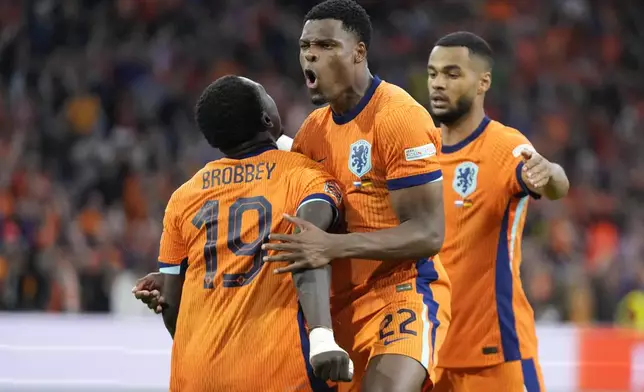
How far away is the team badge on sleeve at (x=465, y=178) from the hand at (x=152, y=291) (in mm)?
1742

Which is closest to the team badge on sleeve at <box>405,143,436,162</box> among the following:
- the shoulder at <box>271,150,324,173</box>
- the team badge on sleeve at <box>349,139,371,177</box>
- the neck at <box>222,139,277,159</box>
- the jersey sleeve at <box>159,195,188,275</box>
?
the team badge on sleeve at <box>349,139,371,177</box>

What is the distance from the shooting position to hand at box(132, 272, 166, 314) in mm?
4555

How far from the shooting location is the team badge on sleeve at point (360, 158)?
4543mm

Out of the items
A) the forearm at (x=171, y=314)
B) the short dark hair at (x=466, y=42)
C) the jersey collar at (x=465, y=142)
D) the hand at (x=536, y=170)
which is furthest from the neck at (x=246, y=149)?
the short dark hair at (x=466, y=42)

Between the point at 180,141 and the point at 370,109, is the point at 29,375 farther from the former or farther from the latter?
the point at 180,141

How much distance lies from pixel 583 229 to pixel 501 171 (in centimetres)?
799

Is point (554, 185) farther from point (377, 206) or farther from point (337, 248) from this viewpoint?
point (337, 248)

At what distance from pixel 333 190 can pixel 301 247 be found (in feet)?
1.25

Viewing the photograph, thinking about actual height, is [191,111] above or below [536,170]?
above

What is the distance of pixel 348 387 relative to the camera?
15.2ft

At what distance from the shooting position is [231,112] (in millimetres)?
4320

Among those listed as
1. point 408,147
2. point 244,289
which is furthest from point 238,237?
point 408,147

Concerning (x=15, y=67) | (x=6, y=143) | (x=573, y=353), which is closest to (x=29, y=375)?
(x=573, y=353)

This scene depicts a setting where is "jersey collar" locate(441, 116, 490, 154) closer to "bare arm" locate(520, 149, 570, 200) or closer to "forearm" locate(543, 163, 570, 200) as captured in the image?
"bare arm" locate(520, 149, 570, 200)
